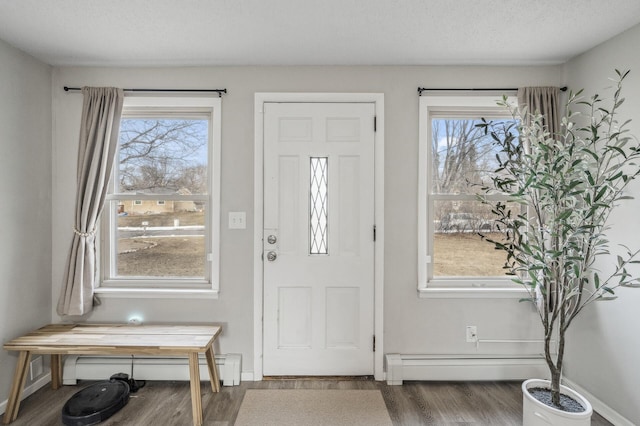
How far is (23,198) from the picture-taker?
2256 mm

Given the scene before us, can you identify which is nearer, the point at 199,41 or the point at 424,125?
the point at 199,41

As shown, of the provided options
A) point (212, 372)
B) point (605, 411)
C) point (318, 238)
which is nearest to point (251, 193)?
point (318, 238)

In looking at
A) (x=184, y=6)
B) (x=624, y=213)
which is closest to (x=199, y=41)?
(x=184, y=6)

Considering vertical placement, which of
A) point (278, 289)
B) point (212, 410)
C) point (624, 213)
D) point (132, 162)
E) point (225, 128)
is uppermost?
point (225, 128)

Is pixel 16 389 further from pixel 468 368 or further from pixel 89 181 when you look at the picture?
pixel 468 368

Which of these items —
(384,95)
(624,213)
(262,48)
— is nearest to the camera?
(624,213)

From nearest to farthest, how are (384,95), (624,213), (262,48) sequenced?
(624,213), (262,48), (384,95)

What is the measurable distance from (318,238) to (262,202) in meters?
0.53

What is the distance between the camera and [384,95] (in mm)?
2486

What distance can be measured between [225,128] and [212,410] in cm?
204

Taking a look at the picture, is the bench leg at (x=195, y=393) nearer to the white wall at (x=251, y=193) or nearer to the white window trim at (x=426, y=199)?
the white wall at (x=251, y=193)

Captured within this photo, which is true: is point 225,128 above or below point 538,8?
below

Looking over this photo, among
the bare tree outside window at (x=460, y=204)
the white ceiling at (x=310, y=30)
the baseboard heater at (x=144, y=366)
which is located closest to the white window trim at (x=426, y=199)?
the bare tree outside window at (x=460, y=204)

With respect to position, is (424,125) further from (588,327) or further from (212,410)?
(212,410)
